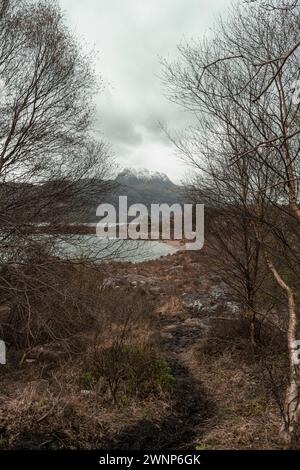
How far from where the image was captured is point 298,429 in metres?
4.32

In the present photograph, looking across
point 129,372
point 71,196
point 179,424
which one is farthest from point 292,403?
point 71,196

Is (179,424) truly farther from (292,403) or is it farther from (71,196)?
(71,196)

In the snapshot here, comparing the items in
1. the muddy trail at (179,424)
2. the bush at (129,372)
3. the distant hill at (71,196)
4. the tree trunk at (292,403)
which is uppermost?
the distant hill at (71,196)

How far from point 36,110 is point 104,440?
17.4 feet

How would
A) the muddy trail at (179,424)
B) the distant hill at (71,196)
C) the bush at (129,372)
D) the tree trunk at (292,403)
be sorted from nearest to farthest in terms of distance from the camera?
the tree trunk at (292,403) < the muddy trail at (179,424) < the bush at (129,372) < the distant hill at (71,196)

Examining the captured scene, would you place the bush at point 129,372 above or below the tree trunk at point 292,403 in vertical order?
below

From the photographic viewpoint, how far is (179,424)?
560 cm

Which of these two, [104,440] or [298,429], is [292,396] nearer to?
[298,429]

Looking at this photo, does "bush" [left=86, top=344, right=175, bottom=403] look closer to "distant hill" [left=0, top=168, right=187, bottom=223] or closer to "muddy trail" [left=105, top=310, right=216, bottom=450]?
"muddy trail" [left=105, top=310, right=216, bottom=450]

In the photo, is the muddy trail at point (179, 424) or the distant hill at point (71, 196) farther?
the distant hill at point (71, 196)

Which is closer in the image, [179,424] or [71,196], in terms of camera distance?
[179,424]

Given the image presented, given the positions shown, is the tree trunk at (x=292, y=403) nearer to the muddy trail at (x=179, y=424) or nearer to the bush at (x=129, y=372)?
the muddy trail at (x=179, y=424)

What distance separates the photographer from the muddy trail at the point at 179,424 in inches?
201
